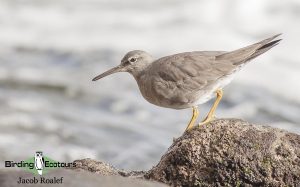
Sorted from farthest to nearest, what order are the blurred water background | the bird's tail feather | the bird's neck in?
1. the blurred water background
2. the bird's neck
3. the bird's tail feather

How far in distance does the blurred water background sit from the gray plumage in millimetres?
3354

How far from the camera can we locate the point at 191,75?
7582 mm

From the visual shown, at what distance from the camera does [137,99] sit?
13.8m

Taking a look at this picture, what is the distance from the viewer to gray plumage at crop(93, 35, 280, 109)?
7465 mm

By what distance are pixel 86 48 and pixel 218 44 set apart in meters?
3.01

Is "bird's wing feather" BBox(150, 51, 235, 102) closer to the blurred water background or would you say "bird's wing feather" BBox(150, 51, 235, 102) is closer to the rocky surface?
the rocky surface

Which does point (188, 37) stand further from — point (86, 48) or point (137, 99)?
point (137, 99)

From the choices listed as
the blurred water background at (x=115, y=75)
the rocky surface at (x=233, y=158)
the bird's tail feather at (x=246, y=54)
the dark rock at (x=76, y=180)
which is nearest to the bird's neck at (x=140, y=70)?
the bird's tail feather at (x=246, y=54)

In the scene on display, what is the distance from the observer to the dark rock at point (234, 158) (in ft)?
20.8

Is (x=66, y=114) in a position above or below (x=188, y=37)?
below

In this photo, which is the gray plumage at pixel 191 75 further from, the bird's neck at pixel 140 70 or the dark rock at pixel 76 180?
the dark rock at pixel 76 180

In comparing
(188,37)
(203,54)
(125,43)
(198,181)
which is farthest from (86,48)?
(198,181)

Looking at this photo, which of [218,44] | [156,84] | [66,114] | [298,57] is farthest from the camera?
[218,44]

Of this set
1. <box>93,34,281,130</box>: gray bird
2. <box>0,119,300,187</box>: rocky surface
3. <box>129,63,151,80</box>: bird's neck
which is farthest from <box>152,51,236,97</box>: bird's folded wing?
<box>0,119,300,187</box>: rocky surface
